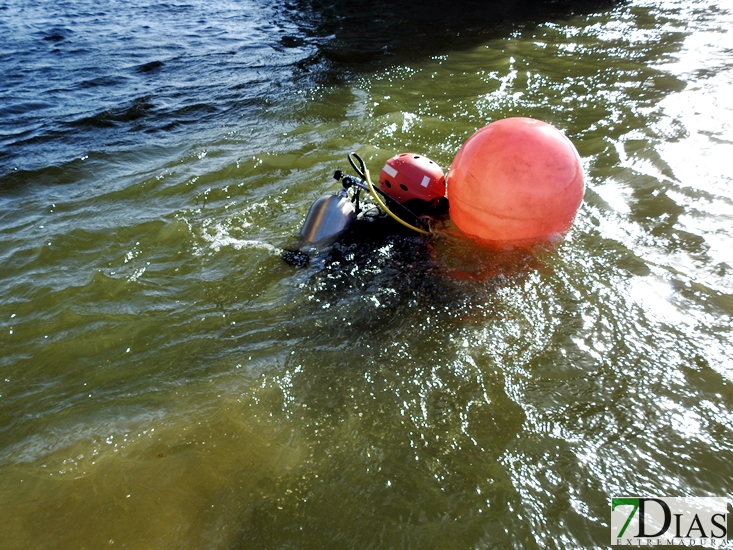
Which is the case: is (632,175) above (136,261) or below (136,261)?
above

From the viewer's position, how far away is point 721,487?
2564mm

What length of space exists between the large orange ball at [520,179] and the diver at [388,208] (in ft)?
1.87

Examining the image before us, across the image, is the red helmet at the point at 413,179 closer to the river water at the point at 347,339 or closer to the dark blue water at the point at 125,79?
the river water at the point at 347,339

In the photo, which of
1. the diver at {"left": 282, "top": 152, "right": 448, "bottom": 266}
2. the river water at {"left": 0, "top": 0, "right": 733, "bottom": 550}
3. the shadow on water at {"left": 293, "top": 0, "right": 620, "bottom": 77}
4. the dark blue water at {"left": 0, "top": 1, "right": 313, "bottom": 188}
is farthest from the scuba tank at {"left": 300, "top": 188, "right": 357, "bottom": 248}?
the shadow on water at {"left": 293, "top": 0, "right": 620, "bottom": 77}

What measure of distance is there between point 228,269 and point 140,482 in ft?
7.43

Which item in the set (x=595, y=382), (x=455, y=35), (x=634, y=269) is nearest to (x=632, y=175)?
(x=634, y=269)

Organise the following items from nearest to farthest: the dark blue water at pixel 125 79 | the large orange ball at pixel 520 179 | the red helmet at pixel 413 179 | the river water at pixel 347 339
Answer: the river water at pixel 347 339, the large orange ball at pixel 520 179, the red helmet at pixel 413 179, the dark blue water at pixel 125 79

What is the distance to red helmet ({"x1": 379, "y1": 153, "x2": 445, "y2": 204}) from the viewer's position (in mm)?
4527

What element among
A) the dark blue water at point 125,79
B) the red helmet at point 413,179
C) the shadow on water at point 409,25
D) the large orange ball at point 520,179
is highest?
the large orange ball at point 520,179

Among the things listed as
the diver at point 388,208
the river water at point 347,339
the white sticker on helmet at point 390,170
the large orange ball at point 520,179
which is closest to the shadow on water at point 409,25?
the river water at point 347,339

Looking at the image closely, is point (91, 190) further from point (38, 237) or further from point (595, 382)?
point (595, 382)

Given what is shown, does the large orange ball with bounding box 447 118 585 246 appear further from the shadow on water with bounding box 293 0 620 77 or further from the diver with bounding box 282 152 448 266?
the shadow on water with bounding box 293 0 620 77

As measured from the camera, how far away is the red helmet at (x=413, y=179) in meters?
4.53

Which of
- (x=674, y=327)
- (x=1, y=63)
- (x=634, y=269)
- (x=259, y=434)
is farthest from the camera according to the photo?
(x=1, y=63)
